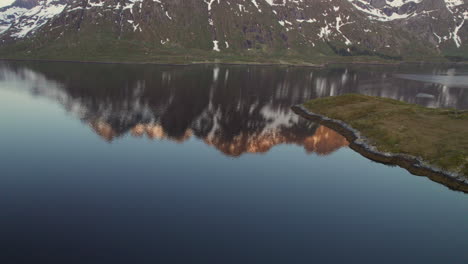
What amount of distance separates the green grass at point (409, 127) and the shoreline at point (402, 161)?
164cm

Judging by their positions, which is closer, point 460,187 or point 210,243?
point 210,243

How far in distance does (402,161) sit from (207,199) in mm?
52978

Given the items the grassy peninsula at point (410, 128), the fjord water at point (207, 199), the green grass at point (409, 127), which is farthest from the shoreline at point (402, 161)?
the fjord water at point (207, 199)

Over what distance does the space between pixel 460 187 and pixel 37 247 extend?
7973 cm

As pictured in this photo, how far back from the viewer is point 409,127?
100062 millimetres

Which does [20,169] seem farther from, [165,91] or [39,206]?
[165,91]

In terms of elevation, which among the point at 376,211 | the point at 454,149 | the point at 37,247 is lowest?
the point at 37,247

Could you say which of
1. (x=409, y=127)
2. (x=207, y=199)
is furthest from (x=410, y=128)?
(x=207, y=199)

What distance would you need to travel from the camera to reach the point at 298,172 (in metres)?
77.1

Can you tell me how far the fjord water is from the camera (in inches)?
1793

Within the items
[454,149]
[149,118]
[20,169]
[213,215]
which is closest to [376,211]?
[213,215]

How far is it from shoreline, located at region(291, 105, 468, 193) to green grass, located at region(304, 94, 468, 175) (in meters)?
1.64

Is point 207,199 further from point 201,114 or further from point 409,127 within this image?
point 409,127

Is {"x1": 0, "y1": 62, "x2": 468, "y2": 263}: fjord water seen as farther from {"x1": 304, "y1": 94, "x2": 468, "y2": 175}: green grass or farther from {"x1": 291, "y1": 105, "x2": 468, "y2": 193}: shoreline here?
{"x1": 304, "y1": 94, "x2": 468, "y2": 175}: green grass
